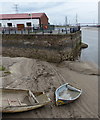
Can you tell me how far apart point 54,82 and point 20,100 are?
422 cm

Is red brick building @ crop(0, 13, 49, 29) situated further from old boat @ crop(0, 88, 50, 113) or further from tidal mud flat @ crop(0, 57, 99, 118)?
old boat @ crop(0, 88, 50, 113)

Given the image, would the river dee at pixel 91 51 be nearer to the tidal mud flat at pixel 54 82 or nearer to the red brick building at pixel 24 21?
the tidal mud flat at pixel 54 82

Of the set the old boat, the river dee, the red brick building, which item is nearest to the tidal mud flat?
the old boat

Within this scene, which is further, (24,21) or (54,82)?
(24,21)

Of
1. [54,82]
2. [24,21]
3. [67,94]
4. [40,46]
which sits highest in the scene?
[24,21]

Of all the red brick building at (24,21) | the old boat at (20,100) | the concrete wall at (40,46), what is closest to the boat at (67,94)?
the old boat at (20,100)

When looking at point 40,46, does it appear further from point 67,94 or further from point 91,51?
point 91,51

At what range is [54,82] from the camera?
12383mm

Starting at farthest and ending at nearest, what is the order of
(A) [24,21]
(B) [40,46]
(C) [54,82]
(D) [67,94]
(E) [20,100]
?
(A) [24,21] → (B) [40,46] → (C) [54,82] → (D) [67,94] → (E) [20,100]

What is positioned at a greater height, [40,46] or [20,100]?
[40,46]

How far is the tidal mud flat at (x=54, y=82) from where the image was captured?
8.56 m

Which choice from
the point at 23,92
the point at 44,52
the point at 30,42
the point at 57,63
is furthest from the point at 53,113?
the point at 30,42

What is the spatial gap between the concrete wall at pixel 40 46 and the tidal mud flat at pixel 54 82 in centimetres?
131

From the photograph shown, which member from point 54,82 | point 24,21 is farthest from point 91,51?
point 54,82
